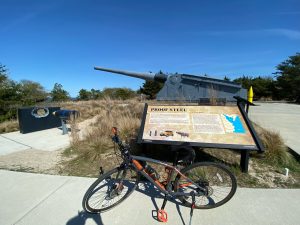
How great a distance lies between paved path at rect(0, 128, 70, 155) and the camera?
5996 mm

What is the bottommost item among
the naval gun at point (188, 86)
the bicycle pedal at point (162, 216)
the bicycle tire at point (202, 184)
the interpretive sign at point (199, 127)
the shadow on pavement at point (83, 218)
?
the shadow on pavement at point (83, 218)

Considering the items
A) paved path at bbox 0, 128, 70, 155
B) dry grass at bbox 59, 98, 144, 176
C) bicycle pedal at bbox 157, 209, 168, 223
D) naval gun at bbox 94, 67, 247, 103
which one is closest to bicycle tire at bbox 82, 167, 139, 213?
bicycle pedal at bbox 157, 209, 168, 223

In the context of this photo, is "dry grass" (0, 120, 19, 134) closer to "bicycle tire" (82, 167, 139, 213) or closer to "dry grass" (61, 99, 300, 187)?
"dry grass" (61, 99, 300, 187)

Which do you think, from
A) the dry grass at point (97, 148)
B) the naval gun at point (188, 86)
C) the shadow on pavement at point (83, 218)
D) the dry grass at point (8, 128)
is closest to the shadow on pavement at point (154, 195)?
the shadow on pavement at point (83, 218)

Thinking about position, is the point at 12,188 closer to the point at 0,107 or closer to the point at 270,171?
the point at 270,171

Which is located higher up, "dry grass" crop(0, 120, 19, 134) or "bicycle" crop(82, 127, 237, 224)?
"bicycle" crop(82, 127, 237, 224)

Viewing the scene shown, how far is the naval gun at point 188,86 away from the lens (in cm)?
1504

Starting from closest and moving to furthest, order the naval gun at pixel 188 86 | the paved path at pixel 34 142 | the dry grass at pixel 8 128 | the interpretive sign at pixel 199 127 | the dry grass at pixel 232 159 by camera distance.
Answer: the interpretive sign at pixel 199 127, the dry grass at pixel 232 159, the paved path at pixel 34 142, the dry grass at pixel 8 128, the naval gun at pixel 188 86

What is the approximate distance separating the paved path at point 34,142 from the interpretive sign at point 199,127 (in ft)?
11.1

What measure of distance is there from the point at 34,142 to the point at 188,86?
1155cm

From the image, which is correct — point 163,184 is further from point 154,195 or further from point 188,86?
point 188,86

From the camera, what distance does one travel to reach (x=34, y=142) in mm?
6668

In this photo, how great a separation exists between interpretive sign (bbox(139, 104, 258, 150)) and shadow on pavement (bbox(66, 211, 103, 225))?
1.45 metres

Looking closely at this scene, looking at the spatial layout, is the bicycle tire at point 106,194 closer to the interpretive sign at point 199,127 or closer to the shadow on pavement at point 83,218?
the shadow on pavement at point 83,218
